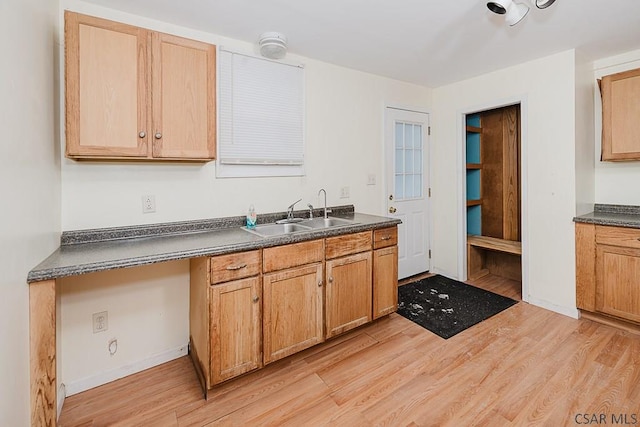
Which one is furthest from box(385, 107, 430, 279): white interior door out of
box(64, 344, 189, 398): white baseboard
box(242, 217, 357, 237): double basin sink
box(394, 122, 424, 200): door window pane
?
box(64, 344, 189, 398): white baseboard

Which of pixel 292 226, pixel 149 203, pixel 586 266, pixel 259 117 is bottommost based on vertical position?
pixel 586 266

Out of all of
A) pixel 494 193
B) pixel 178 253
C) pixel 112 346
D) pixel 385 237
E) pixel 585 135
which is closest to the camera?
pixel 178 253

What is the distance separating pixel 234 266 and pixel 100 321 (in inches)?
38.2

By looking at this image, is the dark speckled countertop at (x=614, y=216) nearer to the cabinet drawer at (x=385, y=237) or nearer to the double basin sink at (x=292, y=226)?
the cabinet drawer at (x=385, y=237)

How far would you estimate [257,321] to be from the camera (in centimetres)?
193

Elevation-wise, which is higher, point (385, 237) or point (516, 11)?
point (516, 11)

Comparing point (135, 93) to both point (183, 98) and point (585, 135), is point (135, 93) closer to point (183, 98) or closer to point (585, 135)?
point (183, 98)

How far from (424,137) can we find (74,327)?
3771mm

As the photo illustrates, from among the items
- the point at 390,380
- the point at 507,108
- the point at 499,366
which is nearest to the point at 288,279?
the point at 390,380

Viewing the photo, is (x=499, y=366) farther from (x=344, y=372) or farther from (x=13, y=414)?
(x=13, y=414)

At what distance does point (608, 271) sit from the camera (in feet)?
8.36

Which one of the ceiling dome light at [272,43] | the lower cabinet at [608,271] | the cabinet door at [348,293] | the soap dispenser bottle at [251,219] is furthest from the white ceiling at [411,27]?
the cabinet door at [348,293]

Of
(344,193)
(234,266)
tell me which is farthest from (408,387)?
(344,193)

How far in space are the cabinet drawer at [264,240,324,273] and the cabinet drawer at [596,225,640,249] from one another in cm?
234
